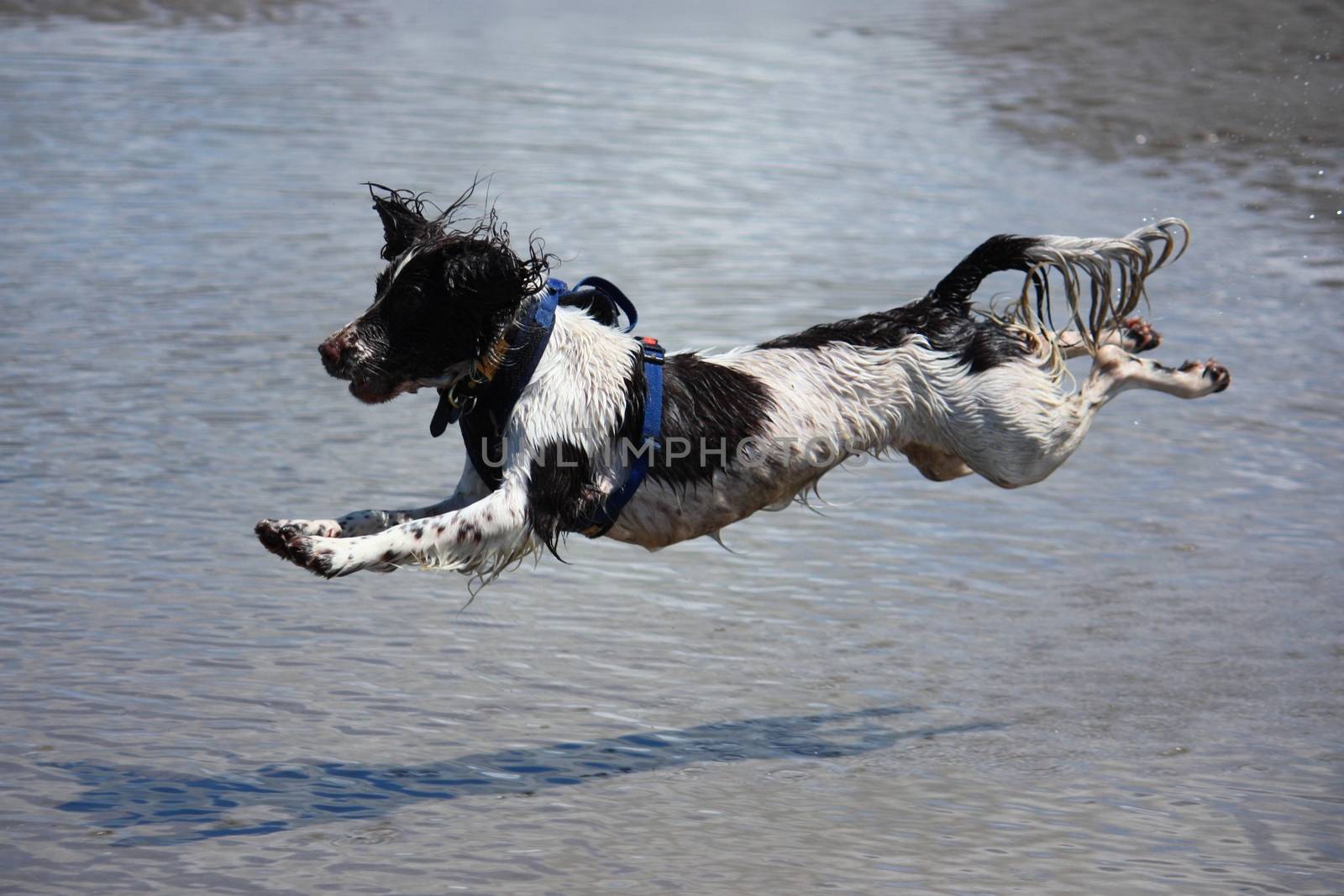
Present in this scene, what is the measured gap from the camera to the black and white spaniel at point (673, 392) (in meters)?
4.98

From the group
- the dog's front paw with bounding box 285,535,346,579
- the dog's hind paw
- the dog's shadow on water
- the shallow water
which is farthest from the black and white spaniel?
the shallow water

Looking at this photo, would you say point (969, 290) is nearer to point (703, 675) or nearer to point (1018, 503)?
point (703, 675)

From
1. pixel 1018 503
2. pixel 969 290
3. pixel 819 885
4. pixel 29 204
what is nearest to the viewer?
pixel 819 885

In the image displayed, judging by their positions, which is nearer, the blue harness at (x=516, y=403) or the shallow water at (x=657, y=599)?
the shallow water at (x=657, y=599)

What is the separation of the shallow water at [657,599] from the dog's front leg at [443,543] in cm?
75

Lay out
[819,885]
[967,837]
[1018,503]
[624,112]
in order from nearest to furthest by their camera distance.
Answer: [819,885], [967,837], [1018,503], [624,112]

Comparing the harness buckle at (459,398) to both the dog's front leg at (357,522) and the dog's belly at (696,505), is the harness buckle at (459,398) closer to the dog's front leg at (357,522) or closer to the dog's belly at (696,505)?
the dog's front leg at (357,522)

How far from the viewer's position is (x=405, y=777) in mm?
5168

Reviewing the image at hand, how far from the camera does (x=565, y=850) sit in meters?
4.75

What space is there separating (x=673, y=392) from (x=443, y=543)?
91 cm

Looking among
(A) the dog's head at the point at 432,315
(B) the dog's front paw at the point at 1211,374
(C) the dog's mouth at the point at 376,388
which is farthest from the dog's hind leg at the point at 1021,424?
(C) the dog's mouth at the point at 376,388

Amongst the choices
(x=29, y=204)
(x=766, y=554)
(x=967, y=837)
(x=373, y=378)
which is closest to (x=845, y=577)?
(x=766, y=554)

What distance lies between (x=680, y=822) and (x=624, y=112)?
11.9 m

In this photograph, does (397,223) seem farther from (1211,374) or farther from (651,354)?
(1211,374)
